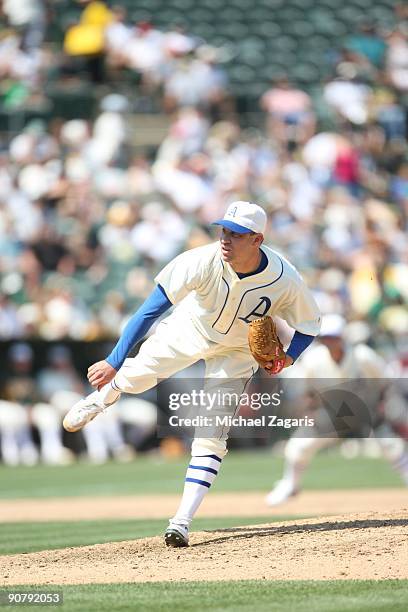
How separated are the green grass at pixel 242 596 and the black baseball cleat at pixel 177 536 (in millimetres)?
934

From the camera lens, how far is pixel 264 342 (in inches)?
254

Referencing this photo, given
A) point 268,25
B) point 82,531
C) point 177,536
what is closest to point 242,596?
point 177,536

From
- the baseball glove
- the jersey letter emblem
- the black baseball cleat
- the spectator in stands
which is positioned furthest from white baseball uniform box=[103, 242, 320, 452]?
the spectator in stands

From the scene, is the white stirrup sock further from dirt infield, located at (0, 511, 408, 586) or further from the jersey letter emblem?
the jersey letter emblem

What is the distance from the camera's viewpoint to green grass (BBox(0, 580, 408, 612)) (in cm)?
506

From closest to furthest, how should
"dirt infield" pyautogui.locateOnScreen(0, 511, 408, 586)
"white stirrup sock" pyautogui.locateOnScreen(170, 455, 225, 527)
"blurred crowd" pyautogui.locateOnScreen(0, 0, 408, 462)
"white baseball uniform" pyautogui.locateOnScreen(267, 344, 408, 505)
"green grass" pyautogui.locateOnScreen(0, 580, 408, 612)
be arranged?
"green grass" pyautogui.locateOnScreen(0, 580, 408, 612)
"dirt infield" pyautogui.locateOnScreen(0, 511, 408, 586)
"white stirrup sock" pyautogui.locateOnScreen(170, 455, 225, 527)
"white baseball uniform" pyautogui.locateOnScreen(267, 344, 408, 505)
"blurred crowd" pyautogui.locateOnScreen(0, 0, 408, 462)

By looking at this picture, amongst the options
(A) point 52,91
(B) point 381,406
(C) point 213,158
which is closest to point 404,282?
(B) point 381,406

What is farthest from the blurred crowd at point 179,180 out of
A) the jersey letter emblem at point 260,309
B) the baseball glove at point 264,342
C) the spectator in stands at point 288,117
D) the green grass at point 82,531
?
the baseball glove at point 264,342

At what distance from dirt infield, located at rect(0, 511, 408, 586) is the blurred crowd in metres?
7.98

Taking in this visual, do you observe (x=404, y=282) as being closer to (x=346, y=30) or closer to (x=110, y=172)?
(x=110, y=172)

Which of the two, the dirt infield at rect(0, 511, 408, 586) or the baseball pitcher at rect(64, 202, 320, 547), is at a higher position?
the baseball pitcher at rect(64, 202, 320, 547)

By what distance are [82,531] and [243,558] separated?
276 centimetres

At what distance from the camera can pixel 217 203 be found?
16.5m

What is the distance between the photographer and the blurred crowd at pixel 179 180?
1554 cm
